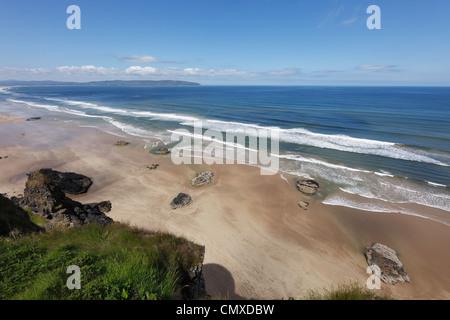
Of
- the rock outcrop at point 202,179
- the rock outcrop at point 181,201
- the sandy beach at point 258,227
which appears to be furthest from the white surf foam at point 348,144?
the rock outcrop at point 181,201

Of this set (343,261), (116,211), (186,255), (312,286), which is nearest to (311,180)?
(343,261)

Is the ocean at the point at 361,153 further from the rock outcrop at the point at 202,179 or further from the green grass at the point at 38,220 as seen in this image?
the green grass at the point at 38,220

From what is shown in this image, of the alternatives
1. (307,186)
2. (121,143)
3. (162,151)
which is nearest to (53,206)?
(162,151)

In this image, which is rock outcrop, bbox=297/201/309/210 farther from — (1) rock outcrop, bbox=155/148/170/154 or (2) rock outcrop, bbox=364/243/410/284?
(1) rock outcrop, bbox=155/148/170/154

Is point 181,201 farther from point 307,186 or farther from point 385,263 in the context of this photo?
point 385,263

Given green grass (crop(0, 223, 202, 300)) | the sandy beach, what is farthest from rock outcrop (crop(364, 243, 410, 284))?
green grass (crop(0, 223, 202, 300))
